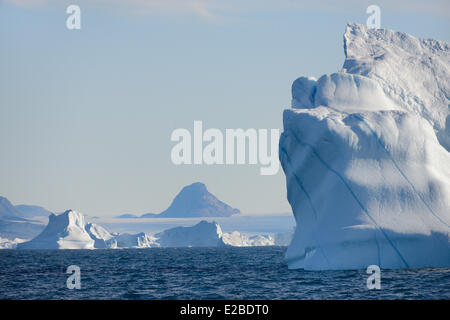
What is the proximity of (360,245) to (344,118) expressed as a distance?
6.43 meters

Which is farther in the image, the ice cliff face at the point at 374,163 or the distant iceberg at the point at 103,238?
the distant iceberg at the point at 103,238

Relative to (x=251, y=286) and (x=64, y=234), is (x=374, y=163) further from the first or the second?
(x=64, y=234)

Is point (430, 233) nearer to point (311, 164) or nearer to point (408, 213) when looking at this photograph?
point (408, 213)

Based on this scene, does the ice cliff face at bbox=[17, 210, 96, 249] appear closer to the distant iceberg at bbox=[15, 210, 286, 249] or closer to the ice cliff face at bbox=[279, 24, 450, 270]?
the distant iceberg at bbox=[15, 210, 286, 249]

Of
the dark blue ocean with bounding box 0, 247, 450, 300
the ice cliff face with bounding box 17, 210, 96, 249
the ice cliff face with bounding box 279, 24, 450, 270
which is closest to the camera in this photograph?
the dark blue ocean with bounding box 0, 247, 450, 300

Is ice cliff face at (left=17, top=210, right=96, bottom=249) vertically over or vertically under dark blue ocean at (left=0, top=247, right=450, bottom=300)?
under

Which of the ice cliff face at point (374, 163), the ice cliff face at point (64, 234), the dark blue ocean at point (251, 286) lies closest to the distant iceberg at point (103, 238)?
the ice cliff face at point (64, 234)

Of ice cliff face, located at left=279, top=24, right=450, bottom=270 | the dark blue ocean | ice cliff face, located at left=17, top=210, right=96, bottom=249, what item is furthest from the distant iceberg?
ice cliff face, located at left=279, top=24, right=450, bottom=270

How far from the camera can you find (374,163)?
31.3 meters

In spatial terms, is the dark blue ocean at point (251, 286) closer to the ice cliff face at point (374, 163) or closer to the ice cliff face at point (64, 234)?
the ice cliff face at point (374, 163)

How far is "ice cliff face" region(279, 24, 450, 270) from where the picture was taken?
29750 mm

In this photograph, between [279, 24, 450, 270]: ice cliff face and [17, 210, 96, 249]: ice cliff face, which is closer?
[279, 24, 450, 270]: ice cliff face

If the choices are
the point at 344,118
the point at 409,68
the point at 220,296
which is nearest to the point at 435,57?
the point at 409,68

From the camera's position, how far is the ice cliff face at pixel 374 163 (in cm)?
2975
